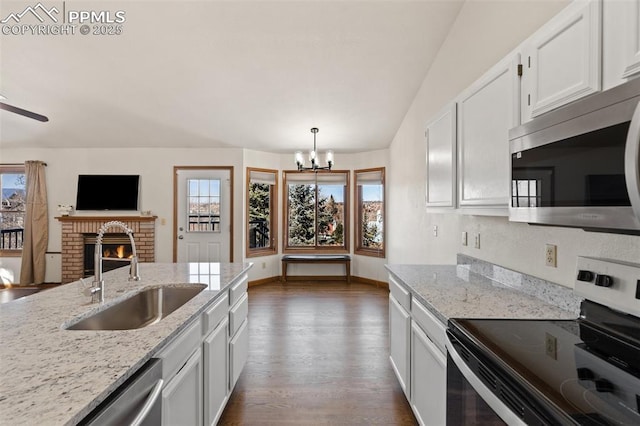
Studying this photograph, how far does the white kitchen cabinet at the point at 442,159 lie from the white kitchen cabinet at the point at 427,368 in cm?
83

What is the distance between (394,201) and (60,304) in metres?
4.40

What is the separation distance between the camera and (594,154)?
0.89m

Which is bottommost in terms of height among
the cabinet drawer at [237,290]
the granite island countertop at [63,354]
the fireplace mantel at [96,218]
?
the cabinet drawer at [237,290]

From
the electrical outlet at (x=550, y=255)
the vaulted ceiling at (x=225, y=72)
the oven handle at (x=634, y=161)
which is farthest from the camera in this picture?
the vaulted ceiling at (x=225, y=72)

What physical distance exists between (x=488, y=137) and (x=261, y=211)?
4.75 meters

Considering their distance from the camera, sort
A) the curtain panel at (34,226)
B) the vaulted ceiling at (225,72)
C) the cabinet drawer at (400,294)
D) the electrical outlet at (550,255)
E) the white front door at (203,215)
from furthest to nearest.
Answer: the white front door at (203,215) < the curtain panel at (34,226) < the vaulted ceiling at (225,72) < the cabinet drawer at (400,294) < the electrical outlet at (550,255)

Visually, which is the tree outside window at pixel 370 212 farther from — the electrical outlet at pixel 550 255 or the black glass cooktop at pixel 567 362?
the black glass cooktop at pixel 567 362

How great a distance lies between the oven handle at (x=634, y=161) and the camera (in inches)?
27.3

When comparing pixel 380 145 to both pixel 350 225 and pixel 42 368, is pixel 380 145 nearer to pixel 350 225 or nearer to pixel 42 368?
pixel 350 225

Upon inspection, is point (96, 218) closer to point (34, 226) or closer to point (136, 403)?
point (34, 226)

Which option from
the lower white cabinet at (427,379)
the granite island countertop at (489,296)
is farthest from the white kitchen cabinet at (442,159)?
the lower white cabinet at (427,379)

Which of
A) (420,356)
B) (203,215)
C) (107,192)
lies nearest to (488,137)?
(420,356)

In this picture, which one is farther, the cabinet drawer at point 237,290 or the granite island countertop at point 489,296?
the cabinet drawer at point 237,290

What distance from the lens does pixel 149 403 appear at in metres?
0.98
